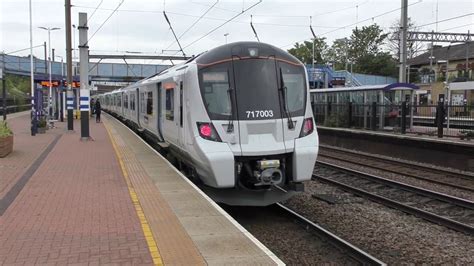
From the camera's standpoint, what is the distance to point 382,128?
23016 millimetres

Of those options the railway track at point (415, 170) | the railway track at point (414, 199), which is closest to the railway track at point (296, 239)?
the railway track at point (414, 199)

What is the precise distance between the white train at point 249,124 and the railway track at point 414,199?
7.27 ft

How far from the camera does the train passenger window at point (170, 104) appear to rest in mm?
10805

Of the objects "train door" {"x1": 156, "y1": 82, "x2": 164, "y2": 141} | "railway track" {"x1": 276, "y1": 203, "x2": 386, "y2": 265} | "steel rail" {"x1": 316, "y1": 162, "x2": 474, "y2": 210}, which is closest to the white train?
"railway track" {"x1": 276, "y1": 203, "x2": 386, "y2": 265}

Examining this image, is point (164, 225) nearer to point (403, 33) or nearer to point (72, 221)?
point (72, 221)

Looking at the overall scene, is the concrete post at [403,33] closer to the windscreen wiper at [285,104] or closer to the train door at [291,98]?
the train door at [291,98]

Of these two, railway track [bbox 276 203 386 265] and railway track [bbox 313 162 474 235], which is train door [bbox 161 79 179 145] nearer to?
railway track [bbox 276 203 386 265]

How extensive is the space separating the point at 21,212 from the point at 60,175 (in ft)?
11.3

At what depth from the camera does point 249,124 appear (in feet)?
27.3

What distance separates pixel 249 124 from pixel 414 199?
14.2ft

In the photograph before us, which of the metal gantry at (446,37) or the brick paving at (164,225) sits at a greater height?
the metal gantry at (446,37)

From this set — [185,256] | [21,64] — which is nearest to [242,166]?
[185,256]

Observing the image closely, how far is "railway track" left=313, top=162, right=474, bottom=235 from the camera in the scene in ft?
28.3

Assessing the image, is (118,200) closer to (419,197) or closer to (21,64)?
(419,197)
